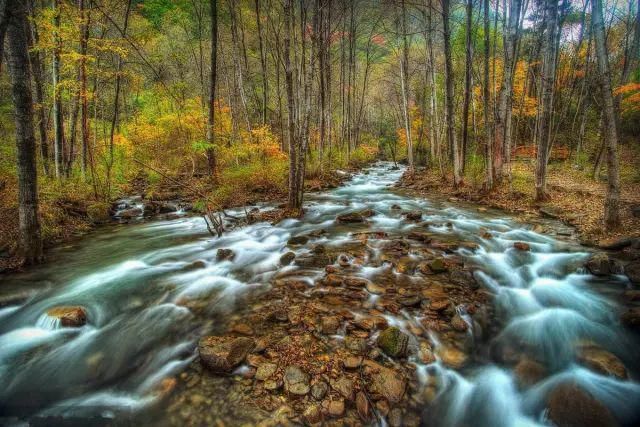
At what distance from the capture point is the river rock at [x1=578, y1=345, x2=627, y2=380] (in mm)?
3462

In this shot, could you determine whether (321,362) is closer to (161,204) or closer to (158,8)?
(161,204)

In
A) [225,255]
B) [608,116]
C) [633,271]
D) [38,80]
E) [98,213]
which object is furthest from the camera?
[38,80]

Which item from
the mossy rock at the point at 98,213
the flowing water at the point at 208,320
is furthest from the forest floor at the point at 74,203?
the flowing water at the point at 208,320

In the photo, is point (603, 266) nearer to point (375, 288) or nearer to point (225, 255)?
point (375, 288)

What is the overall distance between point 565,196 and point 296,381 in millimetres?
12145

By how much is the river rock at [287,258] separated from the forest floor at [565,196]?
21.0 feet

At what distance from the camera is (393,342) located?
11.9 feet

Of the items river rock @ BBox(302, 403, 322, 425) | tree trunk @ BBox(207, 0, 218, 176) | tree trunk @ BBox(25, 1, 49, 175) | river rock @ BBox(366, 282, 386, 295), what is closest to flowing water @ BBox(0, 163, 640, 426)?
river rock @ BBox(366, 282, 386, 295)

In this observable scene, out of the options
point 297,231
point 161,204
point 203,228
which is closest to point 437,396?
point 297,231

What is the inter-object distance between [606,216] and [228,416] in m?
8.80

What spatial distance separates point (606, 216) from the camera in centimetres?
734

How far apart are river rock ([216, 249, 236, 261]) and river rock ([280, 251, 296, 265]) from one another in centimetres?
123

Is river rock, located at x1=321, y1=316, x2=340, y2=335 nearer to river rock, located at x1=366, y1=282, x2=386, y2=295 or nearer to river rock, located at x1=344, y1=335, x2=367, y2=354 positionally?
river rock, located at x1=344, y1=335, x2=367, y2=354

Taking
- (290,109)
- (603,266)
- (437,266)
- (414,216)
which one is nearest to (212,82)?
(290,109)
